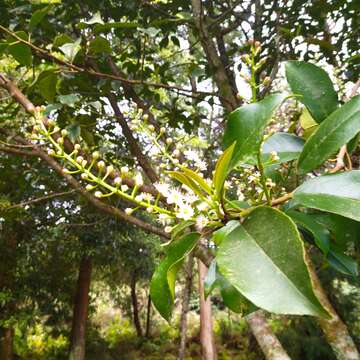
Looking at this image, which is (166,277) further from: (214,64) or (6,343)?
(6,343)

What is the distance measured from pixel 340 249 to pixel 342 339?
2.00ft

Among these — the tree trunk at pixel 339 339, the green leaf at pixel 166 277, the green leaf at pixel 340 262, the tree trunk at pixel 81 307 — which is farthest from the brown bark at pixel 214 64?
the tree trunk at pixel 81 307

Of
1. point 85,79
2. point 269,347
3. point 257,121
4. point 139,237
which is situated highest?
point 139,237

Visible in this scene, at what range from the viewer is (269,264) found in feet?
1.36

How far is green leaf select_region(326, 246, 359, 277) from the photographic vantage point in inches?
27.0

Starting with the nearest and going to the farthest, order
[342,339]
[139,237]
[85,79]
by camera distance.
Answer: [342,339] → [85,79] → [139,237]

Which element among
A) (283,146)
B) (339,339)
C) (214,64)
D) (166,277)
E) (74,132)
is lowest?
(339,339)

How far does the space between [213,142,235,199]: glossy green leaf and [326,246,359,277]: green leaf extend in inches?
12.7

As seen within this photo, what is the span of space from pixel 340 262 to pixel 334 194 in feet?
0.86

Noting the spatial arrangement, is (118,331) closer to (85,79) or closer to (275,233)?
(85,79)

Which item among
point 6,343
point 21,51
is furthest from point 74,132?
point 6,343

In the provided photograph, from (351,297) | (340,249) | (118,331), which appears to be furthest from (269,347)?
(118,331)

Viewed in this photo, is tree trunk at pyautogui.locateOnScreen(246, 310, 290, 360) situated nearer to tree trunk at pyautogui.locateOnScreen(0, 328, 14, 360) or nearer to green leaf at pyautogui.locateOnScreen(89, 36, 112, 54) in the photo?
green leaf at pyautogui.locateOnScreen(89, 36, 112, 54)

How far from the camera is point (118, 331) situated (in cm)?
788
